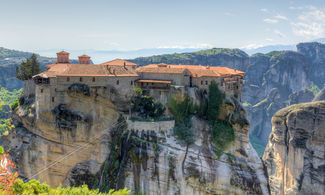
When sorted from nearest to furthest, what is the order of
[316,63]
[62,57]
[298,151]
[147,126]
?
[147,126] < [62,57] < [298,151] < [316,63]

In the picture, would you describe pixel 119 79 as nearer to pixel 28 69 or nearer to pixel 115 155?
pixel 115 155

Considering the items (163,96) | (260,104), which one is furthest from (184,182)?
(260,104)

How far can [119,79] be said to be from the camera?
3070 cm

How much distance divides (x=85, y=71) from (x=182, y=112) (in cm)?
1162

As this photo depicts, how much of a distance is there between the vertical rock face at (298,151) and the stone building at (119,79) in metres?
8.64

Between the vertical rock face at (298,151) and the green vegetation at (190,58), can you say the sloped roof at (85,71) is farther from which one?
the green vegetation at (190,58)

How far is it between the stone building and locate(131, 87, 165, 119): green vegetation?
1.04 metres

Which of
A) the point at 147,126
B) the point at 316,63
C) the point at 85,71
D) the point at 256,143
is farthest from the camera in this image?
the point at 316,63

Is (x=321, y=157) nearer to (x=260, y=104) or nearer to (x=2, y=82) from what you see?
(x=260, y=104)

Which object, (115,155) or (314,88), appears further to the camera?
(314,88)

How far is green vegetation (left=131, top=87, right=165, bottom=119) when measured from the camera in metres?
30.3

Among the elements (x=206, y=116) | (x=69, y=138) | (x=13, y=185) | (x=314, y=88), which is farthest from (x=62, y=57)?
(x=314, y=88)

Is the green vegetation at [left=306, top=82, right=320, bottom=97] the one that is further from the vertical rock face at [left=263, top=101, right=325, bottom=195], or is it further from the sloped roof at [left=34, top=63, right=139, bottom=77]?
the sloped roof at [left=34, top=63, right=139, bottom=77]

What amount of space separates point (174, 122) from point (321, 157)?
63.6 feet
